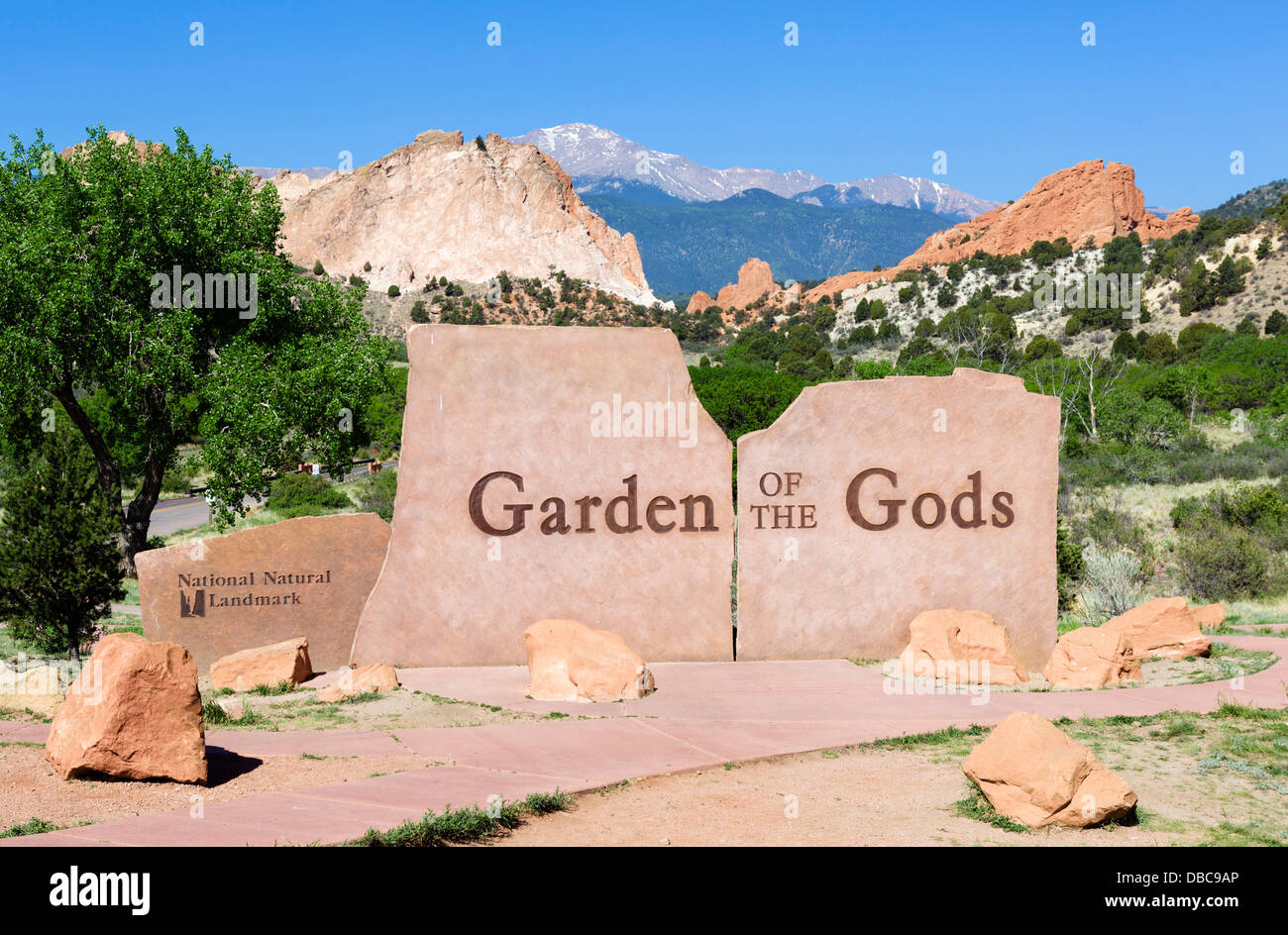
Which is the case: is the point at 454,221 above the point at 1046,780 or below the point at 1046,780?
above

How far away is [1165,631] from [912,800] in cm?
624

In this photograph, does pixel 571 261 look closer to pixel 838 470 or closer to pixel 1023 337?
pixel 1023 337

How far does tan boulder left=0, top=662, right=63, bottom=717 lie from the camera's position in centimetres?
842

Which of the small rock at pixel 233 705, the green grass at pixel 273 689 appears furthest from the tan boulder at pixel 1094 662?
the small rock at pixel 233 705

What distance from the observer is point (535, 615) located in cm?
1074

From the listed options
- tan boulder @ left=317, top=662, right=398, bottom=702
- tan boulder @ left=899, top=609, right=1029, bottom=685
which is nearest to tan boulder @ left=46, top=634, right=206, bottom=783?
tan boulder @ left=317, top=662, right=398, bottom=702

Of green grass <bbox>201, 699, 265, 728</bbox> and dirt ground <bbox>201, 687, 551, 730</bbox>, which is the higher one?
green grass <bbox>201, 699, 265, 728</bbox>

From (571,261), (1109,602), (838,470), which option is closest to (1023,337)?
(1109,602)

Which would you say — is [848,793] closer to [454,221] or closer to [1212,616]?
[1212,616]

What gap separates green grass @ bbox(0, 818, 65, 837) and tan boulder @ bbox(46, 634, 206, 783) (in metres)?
0.81

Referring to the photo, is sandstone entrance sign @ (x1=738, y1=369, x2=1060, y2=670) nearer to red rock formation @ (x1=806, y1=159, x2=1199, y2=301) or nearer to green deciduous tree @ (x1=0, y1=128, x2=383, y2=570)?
green deciduous tree @ (x1=0, y1=128, x2=383, y2=570)

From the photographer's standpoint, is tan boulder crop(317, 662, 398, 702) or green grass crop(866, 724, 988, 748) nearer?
green grass crop(866, 724, 988, 748)

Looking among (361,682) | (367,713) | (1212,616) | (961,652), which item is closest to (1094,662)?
(961,652)

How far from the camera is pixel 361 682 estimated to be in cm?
936
